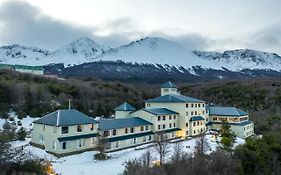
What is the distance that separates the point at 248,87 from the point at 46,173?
75.2 meters

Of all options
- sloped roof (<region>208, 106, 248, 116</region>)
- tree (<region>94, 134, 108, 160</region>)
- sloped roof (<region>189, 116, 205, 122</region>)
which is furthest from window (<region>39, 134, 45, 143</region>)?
sloped roof (<region>208, 106, 248, 116</region>)

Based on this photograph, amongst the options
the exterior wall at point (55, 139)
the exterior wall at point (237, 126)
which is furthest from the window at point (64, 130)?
the exterior wall at point (237, 126)

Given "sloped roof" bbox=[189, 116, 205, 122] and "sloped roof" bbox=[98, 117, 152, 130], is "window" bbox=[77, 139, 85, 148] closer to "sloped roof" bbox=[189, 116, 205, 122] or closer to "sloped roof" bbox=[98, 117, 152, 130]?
"sloped roof" bbox=[98, 117, 152, 130]

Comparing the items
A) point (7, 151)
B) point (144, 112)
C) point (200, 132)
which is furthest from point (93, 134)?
point (200, 132)

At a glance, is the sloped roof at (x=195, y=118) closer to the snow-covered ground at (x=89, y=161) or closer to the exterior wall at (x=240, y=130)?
the exterior wall at (x=240, y=130)

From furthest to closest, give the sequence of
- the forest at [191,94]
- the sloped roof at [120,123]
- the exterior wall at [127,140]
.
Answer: the sloped roof at [120,123] → the exterior wall at [127,140] → the forest at [191,94]

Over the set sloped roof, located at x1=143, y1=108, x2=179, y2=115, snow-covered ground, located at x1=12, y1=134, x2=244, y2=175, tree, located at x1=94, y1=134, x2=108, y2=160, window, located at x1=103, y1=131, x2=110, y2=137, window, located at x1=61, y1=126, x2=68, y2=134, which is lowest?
snow-covered ground, located at x1=12, y1=134, x2=244, y2=175

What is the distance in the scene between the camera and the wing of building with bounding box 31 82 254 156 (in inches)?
1243

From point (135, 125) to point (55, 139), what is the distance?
10.4 m

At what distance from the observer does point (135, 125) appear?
38125 mm

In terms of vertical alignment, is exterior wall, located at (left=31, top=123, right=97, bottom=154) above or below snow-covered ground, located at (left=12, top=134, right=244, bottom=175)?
above

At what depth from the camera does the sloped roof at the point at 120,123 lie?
3547 cm

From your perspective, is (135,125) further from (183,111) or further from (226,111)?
(226,111)

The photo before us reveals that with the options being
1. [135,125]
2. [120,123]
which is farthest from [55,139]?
[135,125]
